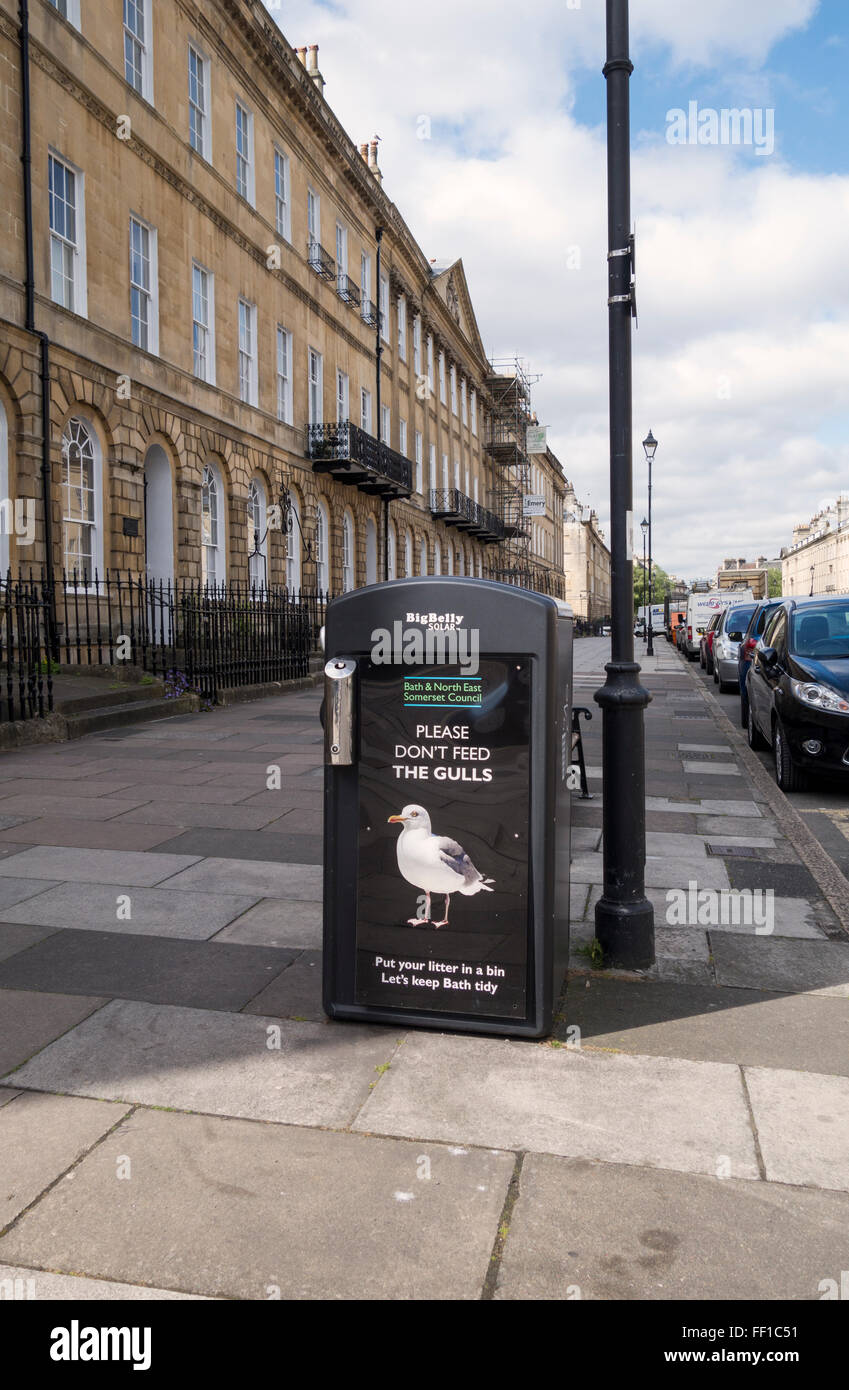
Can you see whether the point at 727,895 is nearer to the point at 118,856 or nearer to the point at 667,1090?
the point at 667,1090

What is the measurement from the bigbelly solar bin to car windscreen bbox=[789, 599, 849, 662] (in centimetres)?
637

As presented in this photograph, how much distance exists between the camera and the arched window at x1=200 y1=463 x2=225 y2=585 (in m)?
22.7

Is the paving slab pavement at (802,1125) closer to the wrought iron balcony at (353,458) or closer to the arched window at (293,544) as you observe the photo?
the arched window at (293,544)

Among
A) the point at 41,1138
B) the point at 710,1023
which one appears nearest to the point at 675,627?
the point at 710,1023

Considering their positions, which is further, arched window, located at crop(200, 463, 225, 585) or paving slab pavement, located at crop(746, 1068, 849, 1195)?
arched window, located at crop(200, 463, 225, 585)

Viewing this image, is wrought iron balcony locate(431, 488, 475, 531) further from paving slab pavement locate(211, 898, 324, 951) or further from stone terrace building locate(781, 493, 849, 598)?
stone terrace building locate(781, 493, 849, 598)

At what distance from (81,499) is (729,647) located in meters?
12.5

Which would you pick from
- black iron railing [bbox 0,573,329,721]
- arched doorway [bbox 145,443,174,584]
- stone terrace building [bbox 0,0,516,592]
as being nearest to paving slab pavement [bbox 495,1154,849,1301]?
black iron railing [bbox 0,573,329,721]

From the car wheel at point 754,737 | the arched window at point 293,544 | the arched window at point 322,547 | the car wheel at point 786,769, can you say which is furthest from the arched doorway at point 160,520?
the car wheel at point 786,769

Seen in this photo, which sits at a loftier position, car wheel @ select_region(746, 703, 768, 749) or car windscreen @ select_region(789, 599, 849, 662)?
car windscreen @ select_region(789, 599, 849, 662)

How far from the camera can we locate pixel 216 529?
77.2 ft

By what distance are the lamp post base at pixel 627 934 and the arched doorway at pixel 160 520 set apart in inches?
698
